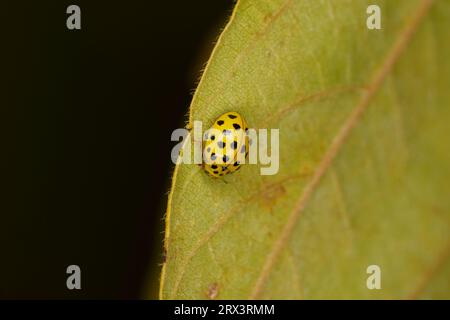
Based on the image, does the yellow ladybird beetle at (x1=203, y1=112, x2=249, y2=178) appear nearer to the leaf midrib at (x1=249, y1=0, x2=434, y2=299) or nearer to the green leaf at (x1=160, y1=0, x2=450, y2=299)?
the green leaf at (x1=160, y1=0, x2=450, y2=299)

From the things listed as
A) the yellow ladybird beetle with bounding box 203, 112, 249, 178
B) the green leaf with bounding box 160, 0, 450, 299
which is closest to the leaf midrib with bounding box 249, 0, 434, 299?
the green leaf with bounding box 160, 0, 450, 299

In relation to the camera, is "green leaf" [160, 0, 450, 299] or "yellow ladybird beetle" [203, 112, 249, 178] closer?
"green leaf" [160, 0, 450, 299]

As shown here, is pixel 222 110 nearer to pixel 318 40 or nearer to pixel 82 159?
pixel 318 40

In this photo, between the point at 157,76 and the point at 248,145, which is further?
the point at 157,76

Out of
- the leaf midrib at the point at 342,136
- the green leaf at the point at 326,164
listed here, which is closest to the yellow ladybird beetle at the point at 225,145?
the green leaf at the point at 326,164

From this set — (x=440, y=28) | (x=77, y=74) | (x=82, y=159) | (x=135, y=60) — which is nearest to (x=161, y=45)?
(x=135, y=60)
